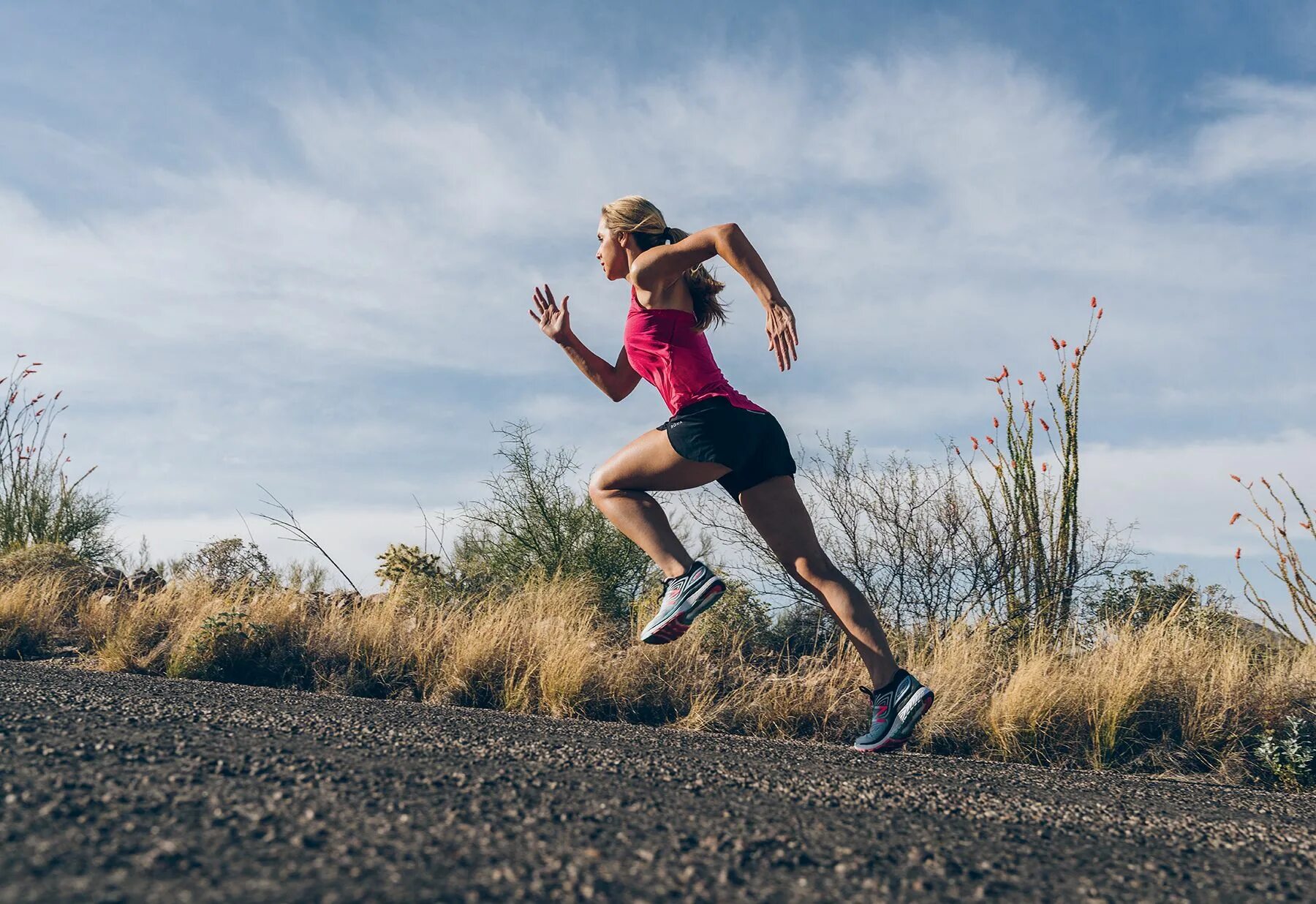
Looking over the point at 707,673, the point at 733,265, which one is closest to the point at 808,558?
the point at 733,265

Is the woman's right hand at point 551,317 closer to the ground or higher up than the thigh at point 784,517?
higher up

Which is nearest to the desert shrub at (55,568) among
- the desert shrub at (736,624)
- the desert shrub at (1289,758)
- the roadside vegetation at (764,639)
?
the roadside vegetation at (764,639)

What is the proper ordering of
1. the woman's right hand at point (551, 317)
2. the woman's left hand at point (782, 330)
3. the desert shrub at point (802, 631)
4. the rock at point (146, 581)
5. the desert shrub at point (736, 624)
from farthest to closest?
the rock at point (146, 581) < the desert shrub at point (802, 631) < the desert shrub at point (736, 624) < the woman's right hand at point (551, 317) < the woman's left hand at point (782, 330)

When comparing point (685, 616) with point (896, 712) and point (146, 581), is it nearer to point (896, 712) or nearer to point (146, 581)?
point (896, 712)

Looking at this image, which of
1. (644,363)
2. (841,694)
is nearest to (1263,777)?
(841,694)

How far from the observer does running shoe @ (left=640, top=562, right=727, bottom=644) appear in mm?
3738

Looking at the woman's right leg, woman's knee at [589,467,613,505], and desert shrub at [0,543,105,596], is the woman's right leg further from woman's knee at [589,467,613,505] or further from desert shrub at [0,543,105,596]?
desert shrub at [0,543,105,596]

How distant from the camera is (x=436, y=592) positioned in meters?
8.12

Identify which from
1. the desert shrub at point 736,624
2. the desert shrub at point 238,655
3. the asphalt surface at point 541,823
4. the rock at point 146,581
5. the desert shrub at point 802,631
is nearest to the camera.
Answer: the asphalt surface at point 541,823

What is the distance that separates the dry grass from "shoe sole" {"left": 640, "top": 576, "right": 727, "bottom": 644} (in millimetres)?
1434

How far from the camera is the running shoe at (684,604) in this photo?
374 cm

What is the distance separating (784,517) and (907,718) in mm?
913

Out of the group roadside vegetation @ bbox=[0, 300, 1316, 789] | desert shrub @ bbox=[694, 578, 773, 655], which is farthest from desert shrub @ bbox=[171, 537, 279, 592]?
desert shrub @ bbox=[694, 578, 773, 655]

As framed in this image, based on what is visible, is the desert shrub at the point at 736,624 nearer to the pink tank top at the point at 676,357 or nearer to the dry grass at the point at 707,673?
the dry grass at the point at 707,673
